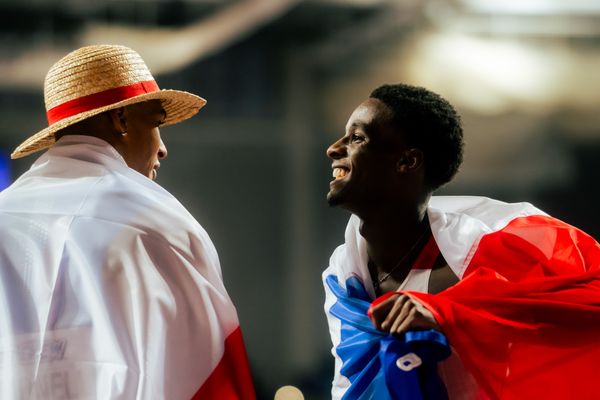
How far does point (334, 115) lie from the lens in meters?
8.45

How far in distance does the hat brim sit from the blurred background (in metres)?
4.94

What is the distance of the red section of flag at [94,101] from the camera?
256cm

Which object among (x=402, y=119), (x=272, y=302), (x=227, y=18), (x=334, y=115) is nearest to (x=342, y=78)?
(x=334, y=115)

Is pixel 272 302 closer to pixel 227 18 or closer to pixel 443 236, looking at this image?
pixel 227 18

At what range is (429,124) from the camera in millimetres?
2637

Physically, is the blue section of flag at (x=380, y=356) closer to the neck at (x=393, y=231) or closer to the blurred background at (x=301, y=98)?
the neck at (x=393, y=231)

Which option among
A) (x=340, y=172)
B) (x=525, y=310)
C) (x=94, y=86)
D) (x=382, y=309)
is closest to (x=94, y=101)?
(x=94, y=86)

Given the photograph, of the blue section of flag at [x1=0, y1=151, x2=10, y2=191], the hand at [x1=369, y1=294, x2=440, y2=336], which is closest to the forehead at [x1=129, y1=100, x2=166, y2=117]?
→ the hand at [x1=369, y1=294, x2=440, y2=336]

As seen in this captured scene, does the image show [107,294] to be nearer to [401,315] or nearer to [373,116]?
[401,315]

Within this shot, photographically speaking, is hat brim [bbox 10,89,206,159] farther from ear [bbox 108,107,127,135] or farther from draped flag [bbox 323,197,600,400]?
draped flag [bbox 323,197,600,400]

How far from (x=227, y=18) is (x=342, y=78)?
105 centimetres

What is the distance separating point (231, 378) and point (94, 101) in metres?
0.77

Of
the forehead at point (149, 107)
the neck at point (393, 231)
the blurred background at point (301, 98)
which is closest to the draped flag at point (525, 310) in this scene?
the neck at point (393, 231)

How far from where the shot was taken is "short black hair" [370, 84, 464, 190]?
2.63 meters
